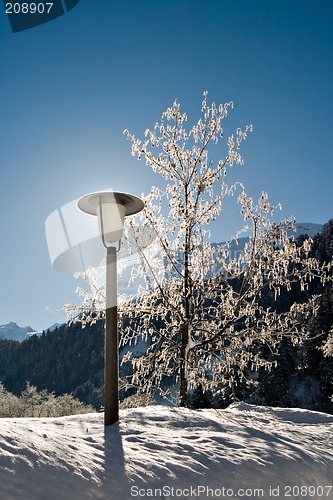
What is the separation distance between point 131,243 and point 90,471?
20.1 feet

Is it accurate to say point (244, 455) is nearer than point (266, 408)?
Yes

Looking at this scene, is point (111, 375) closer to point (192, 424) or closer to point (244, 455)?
point (192, 424)

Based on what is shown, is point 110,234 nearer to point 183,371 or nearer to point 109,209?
point 109,209

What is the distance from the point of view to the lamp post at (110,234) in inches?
186

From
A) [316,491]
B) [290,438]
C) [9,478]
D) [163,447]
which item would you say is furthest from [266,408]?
[9,478]

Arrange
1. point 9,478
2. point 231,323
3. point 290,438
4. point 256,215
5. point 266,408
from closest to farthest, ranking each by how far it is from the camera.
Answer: point 9,478, point 290,438, point 266,408, point 231,323, point 256,215

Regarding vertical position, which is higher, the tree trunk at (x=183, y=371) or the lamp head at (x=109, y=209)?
the lamp head at (x=109, y=209)

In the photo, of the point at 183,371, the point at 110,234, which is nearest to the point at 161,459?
the point at 110,234

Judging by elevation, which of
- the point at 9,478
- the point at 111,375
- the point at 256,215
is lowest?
the point at 9,478

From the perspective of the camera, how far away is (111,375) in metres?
4.70

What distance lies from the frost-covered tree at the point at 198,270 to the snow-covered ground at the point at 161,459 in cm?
336

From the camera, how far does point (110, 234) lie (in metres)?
5.17

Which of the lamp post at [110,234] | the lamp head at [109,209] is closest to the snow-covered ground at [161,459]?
the lamp post at [110,234]

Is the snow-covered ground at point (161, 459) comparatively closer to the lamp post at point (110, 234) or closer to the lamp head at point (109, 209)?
the lamp post at point (110, 234)
